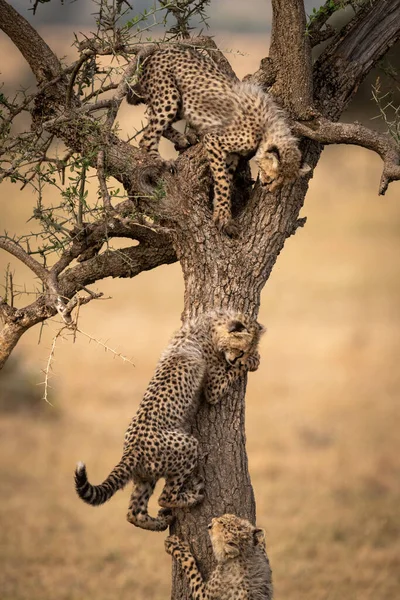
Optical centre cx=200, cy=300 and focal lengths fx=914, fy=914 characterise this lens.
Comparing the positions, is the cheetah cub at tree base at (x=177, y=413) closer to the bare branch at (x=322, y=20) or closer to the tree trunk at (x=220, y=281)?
the tree trunk at (x=220, y=281)

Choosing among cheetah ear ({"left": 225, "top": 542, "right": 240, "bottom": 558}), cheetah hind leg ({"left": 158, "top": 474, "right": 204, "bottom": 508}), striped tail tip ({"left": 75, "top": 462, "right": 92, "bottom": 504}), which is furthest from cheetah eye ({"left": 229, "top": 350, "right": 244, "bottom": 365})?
striped tail tip ({"left": 75, "top": 462, "right": 92, "bottom": 504})

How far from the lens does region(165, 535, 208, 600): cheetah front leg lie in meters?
4.19

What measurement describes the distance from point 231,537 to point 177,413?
1.96 feet

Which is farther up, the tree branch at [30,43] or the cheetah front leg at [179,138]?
the tree branch at [30,43]

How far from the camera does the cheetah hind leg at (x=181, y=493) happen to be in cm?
411

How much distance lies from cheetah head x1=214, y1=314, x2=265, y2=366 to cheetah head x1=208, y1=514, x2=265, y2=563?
0.74 meters

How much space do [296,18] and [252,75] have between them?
1.25 ft

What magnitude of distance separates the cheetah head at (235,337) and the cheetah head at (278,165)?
724mm

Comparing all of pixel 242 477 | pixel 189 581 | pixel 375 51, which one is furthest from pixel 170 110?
pixel 189 581

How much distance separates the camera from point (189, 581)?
422 centimetres

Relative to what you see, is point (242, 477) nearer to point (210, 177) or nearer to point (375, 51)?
point (210, 177)

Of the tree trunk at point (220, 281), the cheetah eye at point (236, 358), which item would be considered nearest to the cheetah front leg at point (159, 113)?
the tree trunk at point (220, 281)

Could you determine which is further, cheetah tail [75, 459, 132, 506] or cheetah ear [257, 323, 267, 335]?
cheetah ear [257, 323, 267, 335]

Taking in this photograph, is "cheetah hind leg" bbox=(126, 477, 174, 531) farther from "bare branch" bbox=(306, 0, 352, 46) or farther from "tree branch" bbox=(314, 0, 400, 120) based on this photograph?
"bare branch" bbox=(306, 0, 352, 46)
